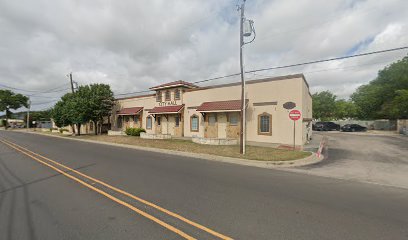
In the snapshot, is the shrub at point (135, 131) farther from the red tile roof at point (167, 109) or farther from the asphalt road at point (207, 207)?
the asphalt road at point (207, 207)

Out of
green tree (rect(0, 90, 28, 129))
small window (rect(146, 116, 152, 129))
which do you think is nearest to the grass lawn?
small window (rect(146, 116, 152, 129))

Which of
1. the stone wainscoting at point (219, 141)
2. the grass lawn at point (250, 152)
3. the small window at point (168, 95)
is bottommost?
the grass lawn at point (250, 152)

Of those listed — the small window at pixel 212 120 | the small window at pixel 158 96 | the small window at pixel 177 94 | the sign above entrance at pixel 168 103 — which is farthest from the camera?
the small window at pixel 158 96

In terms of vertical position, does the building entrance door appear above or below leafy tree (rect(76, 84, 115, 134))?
below

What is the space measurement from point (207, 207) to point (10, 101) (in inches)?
3895

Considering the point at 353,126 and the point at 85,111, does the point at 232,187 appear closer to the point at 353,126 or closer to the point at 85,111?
the point at 85,111

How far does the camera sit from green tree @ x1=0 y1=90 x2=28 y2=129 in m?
73.6

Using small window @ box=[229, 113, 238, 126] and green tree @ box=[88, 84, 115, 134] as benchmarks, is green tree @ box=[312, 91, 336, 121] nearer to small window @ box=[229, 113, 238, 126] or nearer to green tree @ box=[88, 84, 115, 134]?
small window @ box=[229, 113, 238, 126]

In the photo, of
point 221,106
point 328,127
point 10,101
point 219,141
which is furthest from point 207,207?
point 10,101

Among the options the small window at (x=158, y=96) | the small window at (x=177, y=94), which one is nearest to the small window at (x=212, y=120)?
the small window at (x=177, y=94)

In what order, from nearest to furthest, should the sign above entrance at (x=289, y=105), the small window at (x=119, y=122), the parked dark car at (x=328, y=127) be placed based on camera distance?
the sign above entrance at (x=289, y=105) < the small window at (x=119, y=122) < the parked dark car at (x=328, y=127)

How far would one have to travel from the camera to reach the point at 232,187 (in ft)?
22.2

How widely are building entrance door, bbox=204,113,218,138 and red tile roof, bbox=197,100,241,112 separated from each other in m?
1.06

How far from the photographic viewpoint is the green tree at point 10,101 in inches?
2896
